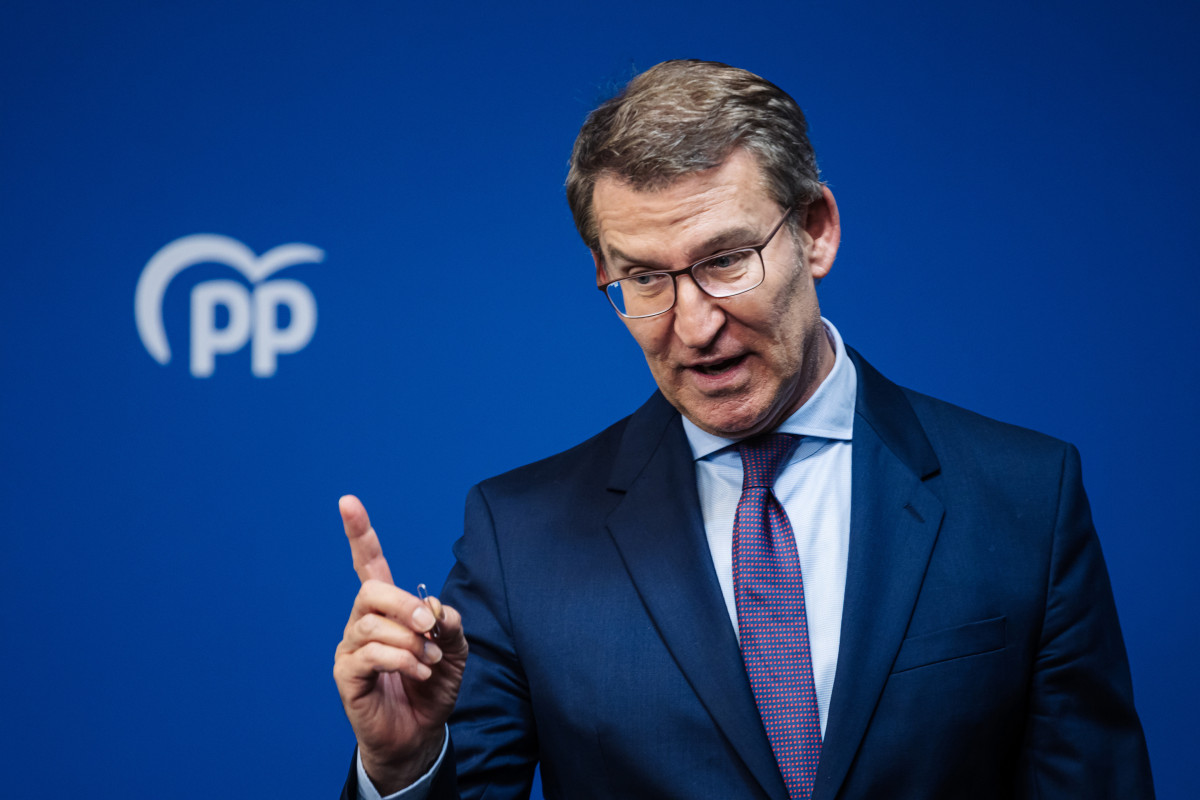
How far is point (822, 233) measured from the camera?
1501 mm

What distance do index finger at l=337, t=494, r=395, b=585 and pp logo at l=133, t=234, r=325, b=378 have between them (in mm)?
1257

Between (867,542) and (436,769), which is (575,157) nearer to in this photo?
(867,542)

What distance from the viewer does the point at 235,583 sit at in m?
2.34

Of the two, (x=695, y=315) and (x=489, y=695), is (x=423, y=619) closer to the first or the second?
(x=489, y=695)

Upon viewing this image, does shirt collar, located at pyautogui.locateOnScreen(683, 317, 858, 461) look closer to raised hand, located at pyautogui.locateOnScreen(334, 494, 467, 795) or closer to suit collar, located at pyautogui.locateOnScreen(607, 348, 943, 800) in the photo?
suit collar, located at pyautogui.locateOnScreen(607, 348, 943, 800)

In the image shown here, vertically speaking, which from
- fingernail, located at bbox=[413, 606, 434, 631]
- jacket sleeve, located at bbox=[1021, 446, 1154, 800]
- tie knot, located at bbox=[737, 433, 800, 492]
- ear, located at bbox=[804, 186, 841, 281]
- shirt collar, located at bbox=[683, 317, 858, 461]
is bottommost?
jacket sleeve, located at bbox=[1021, 446, 1154, 800]

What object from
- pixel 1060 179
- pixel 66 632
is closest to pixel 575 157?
pixel 1060 179

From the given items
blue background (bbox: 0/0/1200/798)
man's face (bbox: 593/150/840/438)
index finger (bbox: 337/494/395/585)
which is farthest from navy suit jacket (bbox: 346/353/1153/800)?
blue background (bbox: 0/0/1200/798)

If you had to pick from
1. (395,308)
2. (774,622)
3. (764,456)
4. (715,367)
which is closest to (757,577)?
(774,622)

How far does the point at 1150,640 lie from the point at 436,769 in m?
1.83

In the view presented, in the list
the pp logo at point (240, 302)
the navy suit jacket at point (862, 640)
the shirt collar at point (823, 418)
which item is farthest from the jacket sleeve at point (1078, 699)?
the pp logo at point (240, 302)

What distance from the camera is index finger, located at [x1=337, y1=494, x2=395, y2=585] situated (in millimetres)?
1158

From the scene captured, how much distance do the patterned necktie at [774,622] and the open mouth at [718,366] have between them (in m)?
0.13

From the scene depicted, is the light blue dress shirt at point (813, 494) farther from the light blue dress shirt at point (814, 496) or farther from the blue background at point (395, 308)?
the blue background at point (395, 308)
